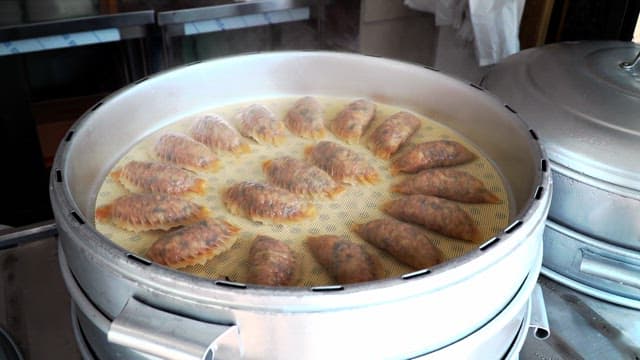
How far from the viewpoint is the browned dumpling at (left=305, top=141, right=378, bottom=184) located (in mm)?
1121

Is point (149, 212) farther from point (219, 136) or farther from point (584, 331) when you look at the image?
point (584, 331)

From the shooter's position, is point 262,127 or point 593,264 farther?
point 262,127

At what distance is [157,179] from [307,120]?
0.37m

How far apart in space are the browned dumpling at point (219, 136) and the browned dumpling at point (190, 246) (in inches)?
11.5

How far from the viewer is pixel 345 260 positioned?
89 cm

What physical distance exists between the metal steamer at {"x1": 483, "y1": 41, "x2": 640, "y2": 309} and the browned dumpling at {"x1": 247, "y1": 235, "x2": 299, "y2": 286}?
0.53 metres

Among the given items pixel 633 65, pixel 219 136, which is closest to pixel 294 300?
pixel 219 136

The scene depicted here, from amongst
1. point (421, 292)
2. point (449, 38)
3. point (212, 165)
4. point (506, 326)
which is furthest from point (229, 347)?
point (449, 38)

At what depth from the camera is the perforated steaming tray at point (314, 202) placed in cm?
93

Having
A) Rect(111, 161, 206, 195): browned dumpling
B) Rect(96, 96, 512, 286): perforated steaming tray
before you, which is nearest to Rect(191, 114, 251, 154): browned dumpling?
Rect(96, 96, 512, 286): perforated steaming tray

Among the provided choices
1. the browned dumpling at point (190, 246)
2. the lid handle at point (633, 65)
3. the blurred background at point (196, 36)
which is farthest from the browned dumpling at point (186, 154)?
the blurred background at point (196, 36)

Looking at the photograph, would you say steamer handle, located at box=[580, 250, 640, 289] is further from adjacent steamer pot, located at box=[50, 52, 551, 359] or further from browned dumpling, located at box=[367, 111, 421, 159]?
browned dumpling, located at box=[367, 111, 421, 159]

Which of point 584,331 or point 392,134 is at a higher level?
point 392,134

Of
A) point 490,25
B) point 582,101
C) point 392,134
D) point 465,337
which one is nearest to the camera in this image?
point 465,337
